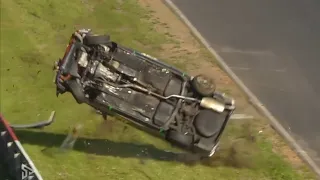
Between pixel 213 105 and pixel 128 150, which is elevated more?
pixel 213 105

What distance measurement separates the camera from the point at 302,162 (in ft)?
34.0

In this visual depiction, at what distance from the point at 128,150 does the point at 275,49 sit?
5114 millimetres

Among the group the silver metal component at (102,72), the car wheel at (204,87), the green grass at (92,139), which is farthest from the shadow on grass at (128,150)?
the silver metal component at (102,72)

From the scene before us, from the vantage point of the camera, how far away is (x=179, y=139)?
29.4 feet

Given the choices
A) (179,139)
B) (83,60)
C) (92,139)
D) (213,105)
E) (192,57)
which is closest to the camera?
(179,139)

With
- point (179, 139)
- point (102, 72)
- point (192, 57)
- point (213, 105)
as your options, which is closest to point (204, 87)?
point (213, 105)

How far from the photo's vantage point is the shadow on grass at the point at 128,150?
33.2ft

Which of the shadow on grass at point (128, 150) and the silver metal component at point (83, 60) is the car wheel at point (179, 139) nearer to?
the shadow on grass at point (128, 150)

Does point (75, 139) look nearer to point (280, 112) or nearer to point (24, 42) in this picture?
point (24, 42)

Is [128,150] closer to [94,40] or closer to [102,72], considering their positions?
[102,72]

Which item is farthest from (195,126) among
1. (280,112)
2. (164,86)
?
(280,112)

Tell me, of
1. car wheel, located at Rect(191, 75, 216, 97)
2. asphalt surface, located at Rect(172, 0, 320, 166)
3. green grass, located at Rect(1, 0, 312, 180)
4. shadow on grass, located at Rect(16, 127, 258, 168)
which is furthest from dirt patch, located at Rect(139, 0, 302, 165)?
car wheel, located at Rect(191, 75, 216, 97)

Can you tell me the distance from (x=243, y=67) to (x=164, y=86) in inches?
143

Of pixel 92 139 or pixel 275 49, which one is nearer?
pixel 92 139
